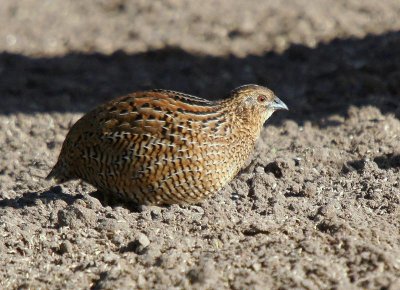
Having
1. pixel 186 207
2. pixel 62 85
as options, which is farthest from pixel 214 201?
pixel 62 85

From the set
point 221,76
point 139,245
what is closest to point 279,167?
point 139,245

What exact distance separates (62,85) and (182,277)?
308 inches

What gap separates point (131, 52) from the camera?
1563 cm

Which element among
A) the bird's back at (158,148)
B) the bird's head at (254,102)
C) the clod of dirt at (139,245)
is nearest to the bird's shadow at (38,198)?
the bird's back at (158,148)

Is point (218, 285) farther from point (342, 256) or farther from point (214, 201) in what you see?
point (214, 201)

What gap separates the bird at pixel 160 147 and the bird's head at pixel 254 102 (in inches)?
3.8

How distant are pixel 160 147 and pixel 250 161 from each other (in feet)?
6.41

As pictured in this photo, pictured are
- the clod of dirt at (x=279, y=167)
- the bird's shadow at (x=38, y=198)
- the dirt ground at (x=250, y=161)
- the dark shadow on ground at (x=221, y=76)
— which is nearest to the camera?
the dirt ground at (x=250, y=161)

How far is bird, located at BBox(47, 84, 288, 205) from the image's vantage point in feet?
26.1

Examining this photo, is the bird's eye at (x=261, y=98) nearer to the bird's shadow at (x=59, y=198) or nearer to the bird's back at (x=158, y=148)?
the bird's back at (x=158, y=148)

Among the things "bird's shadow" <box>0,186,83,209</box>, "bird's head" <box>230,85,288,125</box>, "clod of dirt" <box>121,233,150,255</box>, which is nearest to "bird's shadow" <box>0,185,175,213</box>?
"bird's shadow" <box>0,186,83,209</box>

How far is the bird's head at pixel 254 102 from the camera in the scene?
339 inches

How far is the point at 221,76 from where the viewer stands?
559 inches

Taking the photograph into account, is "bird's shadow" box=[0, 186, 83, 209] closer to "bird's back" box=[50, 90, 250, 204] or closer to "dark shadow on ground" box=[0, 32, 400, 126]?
"bird's back" box=[50, 90, 250, 204]
